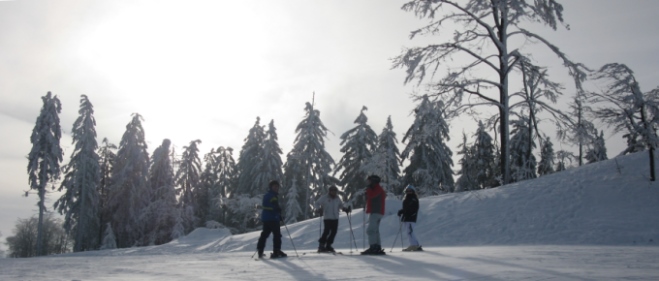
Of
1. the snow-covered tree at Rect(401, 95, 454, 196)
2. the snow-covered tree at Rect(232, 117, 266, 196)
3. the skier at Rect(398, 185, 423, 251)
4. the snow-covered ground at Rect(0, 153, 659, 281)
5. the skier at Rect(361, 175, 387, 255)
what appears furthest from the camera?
the snow-covered tree at Rect(232, 117, 266, 196)

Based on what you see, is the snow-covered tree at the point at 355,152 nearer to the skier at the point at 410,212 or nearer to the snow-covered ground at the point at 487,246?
the snow-covered ground at the point at 487,246

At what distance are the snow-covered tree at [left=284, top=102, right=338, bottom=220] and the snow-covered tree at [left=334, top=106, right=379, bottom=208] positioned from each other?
186cm

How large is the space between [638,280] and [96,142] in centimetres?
4847

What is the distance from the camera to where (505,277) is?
22.4 ft

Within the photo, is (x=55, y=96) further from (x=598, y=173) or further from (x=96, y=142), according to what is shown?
(x=598, y=173)

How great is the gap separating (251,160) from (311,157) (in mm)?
9320

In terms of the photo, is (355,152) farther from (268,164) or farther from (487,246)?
(487,246)

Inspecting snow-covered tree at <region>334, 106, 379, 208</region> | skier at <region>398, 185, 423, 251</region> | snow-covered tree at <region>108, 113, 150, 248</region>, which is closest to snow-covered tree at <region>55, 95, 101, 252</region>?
snow-covered tree at <region>108, 113, 150, 248</region>

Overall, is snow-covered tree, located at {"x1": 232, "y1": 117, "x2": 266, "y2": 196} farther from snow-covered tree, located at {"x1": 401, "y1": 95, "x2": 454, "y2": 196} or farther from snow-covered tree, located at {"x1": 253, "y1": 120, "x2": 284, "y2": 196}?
snow-covered tree, located at {"x1": 401, "y1": 95, "x2": 454, "y2": 196}

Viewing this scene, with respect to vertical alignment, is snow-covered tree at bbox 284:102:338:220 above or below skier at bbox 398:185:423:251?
above

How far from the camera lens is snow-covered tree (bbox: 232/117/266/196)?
5084 cm

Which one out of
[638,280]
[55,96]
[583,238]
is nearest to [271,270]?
[638,280]

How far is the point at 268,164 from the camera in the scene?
49.7 metres

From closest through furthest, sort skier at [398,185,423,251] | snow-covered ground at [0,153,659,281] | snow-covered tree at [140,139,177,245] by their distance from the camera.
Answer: snow-covered ground at [0,153,659,281], skier at [398,185,423,251], snow-covered tree at [140,139,177,245]
